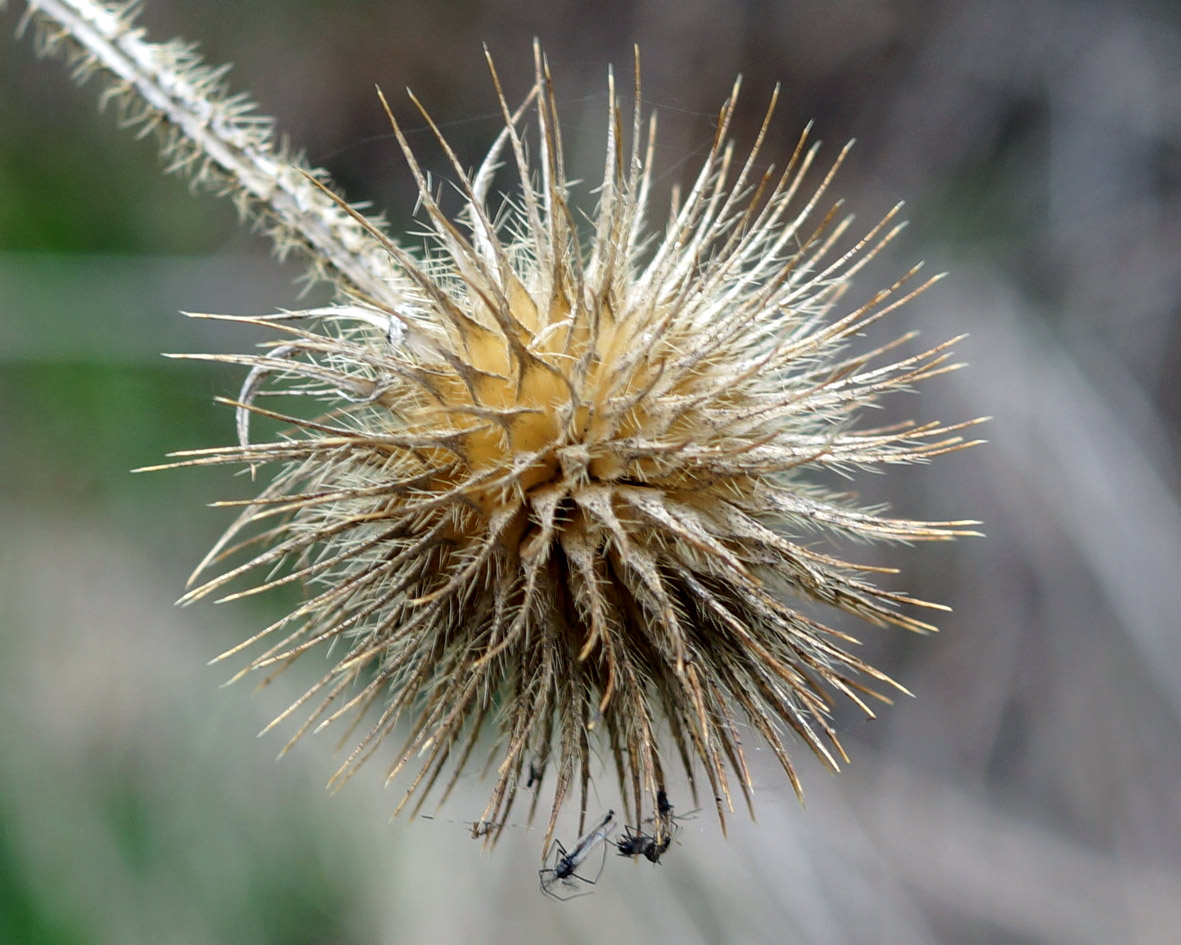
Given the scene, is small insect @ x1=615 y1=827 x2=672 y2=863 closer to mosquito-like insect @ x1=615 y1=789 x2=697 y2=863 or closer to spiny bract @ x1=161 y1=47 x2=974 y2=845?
mosquito-like insect @ x1=615 y1=789 x2=697 y2=863

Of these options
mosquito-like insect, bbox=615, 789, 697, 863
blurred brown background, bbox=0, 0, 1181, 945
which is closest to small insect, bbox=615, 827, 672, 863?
mosquito-like insect, bbox=615, 789, 697, 863

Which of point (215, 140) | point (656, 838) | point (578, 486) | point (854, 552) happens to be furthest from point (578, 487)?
point (854, 552)

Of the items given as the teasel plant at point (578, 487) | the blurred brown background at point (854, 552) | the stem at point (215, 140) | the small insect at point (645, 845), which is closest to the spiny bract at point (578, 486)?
the teasel plant at point (578, 487)

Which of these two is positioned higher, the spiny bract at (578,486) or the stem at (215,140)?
the stem at (215,140)

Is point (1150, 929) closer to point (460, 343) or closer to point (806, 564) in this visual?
point (806, 564)

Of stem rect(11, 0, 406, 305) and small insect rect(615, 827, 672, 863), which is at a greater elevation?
stem rect(11, 0, 406, 305)

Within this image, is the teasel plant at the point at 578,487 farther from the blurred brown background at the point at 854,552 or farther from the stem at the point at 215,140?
the blurred brown background at the point at 854,552

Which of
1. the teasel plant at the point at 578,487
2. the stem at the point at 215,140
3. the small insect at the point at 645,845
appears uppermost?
the stem at the point at 215,140
